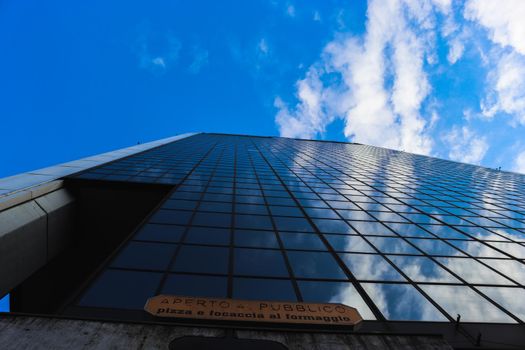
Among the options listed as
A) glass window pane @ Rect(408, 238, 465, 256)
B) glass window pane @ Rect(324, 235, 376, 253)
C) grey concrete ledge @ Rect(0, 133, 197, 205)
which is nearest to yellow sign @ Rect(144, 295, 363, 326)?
glass window pane @ Rect(324, 235, 376, 253)

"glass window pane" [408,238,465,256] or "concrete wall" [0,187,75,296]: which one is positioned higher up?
"glass window pane" [408,238,465,256]

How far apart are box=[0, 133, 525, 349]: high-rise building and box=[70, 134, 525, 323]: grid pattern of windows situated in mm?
57

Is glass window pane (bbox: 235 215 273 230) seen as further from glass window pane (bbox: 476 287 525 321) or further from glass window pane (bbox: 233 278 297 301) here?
glass window pane (bbox: 476 287 525 321)

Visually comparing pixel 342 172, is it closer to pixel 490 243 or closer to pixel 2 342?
pixel 490 243

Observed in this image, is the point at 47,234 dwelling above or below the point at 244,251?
below

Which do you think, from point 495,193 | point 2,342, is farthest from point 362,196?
point 2,342

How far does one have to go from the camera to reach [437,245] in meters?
14.0

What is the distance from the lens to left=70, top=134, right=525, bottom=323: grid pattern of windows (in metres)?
9.28

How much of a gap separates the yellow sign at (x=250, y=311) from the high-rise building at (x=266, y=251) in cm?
15

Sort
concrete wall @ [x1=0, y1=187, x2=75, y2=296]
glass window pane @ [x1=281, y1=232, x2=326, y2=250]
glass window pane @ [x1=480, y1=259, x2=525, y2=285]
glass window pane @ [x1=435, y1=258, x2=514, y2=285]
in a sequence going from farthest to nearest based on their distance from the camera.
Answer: concrete wall @ [x1=0, y1=187, x2=75, y2=296] < glass window pane @ [x1=281, y1=232, x2=326, y2=250] < glass window pane @ [x1=480, y1=259, x2=525, y2=285] < glass window pane @ [x1=435, y1=258, x2=514, y2=285]

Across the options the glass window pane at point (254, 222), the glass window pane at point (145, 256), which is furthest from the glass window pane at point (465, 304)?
the glass window pane at point (145, 256)

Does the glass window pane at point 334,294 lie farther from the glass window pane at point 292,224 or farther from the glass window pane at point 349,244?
the glass window pane at point 292,224

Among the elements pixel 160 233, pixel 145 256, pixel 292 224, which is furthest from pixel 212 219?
pixel 145 256

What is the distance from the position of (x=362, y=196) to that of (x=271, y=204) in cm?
696
